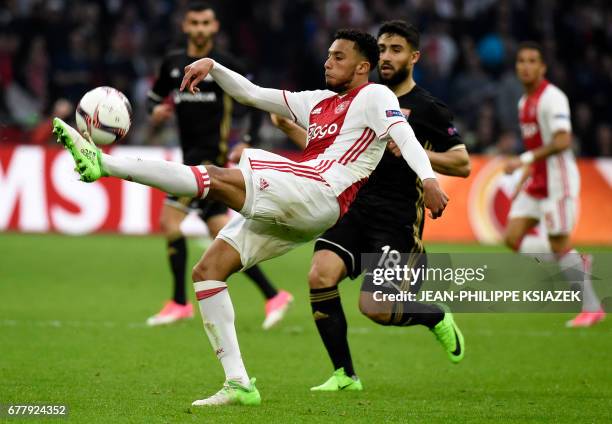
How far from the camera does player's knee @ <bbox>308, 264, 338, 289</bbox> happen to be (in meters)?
7.18

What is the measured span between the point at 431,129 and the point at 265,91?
1277 mm

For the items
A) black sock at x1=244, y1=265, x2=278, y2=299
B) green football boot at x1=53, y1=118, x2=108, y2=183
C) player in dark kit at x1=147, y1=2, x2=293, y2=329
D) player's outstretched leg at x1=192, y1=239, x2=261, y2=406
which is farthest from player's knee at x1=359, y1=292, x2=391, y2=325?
black sock at x1=244, y1=265, x2=278, y2=299

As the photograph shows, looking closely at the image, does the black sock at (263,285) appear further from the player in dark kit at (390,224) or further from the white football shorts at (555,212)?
the player in dark kit at (390,224)

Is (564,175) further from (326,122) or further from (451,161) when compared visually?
(326,122)

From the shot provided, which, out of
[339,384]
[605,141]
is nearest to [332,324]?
[339,384]

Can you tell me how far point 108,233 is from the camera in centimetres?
1778

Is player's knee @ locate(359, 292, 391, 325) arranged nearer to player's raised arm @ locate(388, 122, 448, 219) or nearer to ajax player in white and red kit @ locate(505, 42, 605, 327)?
player's raised arm @ locate(388, 122, 448, 219)

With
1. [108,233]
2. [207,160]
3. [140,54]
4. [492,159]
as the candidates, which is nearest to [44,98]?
[140,54]

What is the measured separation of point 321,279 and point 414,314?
657 mm

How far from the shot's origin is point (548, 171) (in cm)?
1119

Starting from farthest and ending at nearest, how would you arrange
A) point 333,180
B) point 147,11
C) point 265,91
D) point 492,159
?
1. point 147,11
2. point 492,159
3. point 265,91
4. point 333,180

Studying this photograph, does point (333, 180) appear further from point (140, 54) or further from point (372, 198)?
point (140, 54)

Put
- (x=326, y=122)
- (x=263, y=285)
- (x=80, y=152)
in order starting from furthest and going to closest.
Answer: (x=263, y=285)
(x=326, y=122)
(x=80, y=152)

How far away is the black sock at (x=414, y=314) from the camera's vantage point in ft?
23.7
